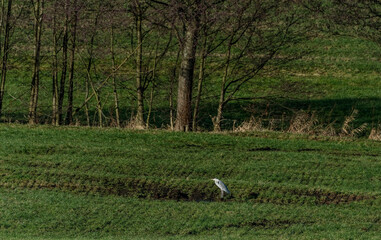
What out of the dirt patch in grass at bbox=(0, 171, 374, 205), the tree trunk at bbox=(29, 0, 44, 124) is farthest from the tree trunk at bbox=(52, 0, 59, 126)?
the dirt patch in grass at bbox=(0, 171, 374, 205)

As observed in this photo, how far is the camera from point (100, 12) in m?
15.7

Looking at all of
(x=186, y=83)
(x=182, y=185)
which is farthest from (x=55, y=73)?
(x=182, y=185)

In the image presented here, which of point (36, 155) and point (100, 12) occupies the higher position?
point (100, 12)

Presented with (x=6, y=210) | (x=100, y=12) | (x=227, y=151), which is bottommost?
(x=6, y=210)

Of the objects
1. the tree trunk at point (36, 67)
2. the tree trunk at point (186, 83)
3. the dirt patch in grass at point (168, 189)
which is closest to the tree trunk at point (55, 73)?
the tree trunk at point (36, 67)

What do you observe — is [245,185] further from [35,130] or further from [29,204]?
[35,130]

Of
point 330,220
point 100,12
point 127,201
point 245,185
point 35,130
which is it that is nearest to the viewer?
point 330,220

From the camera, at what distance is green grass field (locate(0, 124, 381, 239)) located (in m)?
8.55

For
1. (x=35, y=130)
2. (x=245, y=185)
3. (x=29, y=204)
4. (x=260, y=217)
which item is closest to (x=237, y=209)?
(x=260, y=217)

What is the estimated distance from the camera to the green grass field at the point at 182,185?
8.55 meters

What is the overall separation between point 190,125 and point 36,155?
549cm

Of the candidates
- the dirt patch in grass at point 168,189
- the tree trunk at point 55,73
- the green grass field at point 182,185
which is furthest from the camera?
the tree trunk at point 55,73

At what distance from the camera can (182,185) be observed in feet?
34.2

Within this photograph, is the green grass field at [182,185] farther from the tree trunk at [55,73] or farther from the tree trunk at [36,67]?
the tree trunk at [55,73]
